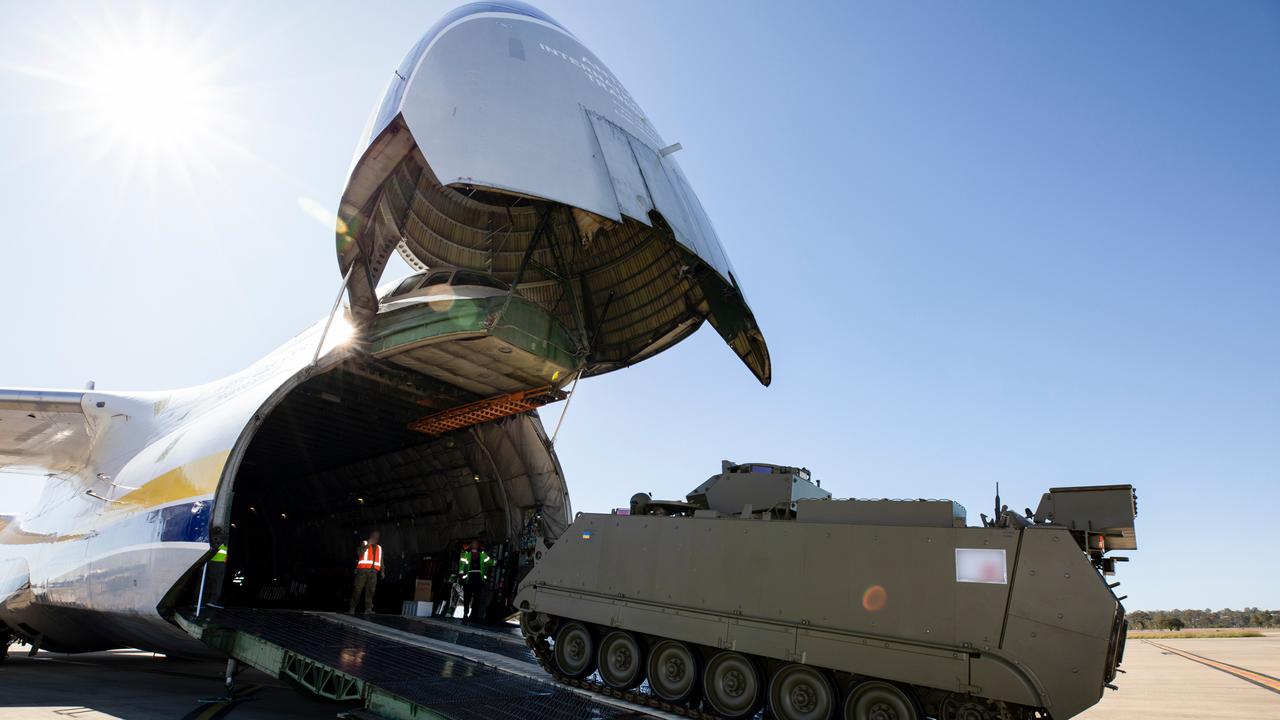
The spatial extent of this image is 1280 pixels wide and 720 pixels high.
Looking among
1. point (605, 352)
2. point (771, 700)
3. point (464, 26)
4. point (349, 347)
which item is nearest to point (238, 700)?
point (349, 347)

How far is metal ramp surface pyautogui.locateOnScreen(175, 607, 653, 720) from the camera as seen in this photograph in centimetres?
768

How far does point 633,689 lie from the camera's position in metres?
8.92

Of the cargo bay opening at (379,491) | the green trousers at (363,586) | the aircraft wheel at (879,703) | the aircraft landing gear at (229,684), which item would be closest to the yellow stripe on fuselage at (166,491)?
the cargo bay opening at (379,491)

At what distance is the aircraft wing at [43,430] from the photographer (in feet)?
52.3

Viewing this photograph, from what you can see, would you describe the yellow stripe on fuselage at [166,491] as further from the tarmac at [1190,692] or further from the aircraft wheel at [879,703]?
the tarmac at [1190,692]

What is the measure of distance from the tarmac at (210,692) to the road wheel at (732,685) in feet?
15.5

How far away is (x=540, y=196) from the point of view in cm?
1100

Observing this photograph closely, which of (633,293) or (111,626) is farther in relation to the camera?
(633,293)

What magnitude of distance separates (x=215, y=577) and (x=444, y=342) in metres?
5.52

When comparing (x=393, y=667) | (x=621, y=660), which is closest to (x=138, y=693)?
(x=393, y=667)

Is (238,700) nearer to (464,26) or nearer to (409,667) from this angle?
(409,667)

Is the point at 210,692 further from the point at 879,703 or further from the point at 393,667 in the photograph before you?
the point at 879,703

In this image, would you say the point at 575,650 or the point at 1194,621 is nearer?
the point at 575,650

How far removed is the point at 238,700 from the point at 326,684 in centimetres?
352
